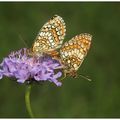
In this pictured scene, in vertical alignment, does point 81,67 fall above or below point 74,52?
below

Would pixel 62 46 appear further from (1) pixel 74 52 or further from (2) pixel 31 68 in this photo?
(2) pixel 31 68

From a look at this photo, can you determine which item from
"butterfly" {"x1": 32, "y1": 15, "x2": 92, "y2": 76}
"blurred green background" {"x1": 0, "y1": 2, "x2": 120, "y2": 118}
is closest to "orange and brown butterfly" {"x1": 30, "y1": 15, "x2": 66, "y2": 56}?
"butterfly" {"x1": 32, "y1": 15, "x2": 92, "y2": 76}

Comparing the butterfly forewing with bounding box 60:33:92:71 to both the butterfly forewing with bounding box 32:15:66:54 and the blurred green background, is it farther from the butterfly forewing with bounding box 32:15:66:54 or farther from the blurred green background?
the blurred green background

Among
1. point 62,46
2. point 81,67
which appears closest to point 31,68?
point 62,46

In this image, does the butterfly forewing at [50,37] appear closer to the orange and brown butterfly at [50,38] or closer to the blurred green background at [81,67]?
the orange and brown butterfly at [50,38]

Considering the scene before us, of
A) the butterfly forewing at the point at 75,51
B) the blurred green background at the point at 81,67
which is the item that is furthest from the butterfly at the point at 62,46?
the blurred green background at the point at 81,67

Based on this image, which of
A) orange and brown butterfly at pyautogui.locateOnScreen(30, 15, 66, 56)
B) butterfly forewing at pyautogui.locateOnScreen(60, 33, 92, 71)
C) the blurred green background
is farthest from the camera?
the blurred green background
